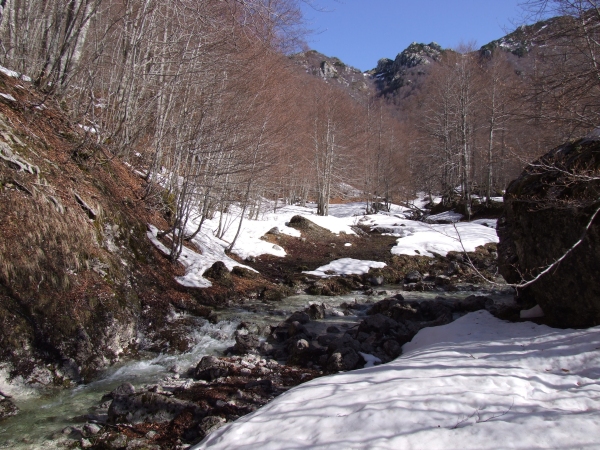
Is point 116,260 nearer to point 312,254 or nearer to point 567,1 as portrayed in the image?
point 312,254

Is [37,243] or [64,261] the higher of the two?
[37,243]

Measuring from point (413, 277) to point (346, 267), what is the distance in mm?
2020

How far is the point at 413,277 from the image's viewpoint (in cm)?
1162

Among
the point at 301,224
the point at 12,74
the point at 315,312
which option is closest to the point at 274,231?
the point at 301,224

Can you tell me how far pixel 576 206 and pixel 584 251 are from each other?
1.85 feet

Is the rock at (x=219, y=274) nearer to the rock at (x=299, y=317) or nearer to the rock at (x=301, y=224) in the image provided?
the rock at (x=299, y=317)

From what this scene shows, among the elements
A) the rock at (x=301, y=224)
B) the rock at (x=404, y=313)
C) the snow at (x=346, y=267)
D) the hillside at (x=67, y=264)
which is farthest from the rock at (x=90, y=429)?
the rock at (x=301, y=224)

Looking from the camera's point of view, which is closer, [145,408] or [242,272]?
[145,408]

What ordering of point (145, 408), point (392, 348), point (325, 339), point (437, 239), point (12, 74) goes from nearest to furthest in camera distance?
point (145, 408)
point (392, 348)
point (325, 339)
point (12, 74)
point (437, 239)

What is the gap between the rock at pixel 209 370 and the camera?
4.96 m

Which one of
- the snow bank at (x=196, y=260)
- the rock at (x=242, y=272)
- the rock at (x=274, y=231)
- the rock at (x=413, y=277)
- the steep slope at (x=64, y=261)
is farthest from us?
the rock at (x=274, y=231)

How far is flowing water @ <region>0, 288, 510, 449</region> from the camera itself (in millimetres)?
3656

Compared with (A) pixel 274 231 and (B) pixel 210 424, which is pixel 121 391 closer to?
(B) pixel 210 424

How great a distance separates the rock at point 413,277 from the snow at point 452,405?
700 centimetres
